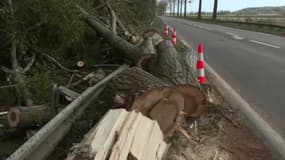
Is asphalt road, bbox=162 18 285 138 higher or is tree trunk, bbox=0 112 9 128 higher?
tree trunk, bbox=0 112 9 128

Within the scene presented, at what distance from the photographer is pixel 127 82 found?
5.57m

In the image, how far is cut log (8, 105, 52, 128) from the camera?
5.26 m

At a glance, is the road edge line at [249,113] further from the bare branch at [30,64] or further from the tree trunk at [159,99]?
the bare branch at [30,64]

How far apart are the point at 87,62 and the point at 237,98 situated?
362 cm

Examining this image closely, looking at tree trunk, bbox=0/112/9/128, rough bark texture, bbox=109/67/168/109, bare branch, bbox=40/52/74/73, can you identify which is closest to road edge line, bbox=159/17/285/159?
rough bark texture, bbox=109/67/168/109

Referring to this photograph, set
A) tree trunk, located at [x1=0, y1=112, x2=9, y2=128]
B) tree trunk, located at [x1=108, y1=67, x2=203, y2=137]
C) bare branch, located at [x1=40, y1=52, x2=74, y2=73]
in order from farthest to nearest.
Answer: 1. bare branch, located at [x1=40, y1=52, x2=74, y2=73]
2. tree trunk, located at [x1=0, y1=112, x2=9, y2=128]
3. tree trunk, located at [x1=108, y1=67, x2=203, y2=137]

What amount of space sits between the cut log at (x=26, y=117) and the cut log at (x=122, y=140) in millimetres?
1499

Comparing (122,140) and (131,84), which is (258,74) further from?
(122,140)

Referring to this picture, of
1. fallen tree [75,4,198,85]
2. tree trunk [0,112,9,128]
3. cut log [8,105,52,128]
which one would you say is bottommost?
tree trunk [0,112,9,128]

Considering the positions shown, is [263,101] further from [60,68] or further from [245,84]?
[60,68]

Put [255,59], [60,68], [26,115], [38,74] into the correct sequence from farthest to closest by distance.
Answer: [255,59] → [60,68] → [38,74] → [26,115]

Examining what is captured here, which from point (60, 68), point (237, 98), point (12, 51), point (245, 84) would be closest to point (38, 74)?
point (12, 51)

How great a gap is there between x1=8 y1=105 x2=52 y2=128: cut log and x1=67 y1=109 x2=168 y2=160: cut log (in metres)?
1.50

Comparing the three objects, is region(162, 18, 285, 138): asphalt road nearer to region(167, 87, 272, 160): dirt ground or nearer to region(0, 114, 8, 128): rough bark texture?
region(167, 87, 272, 160): dirt ground
